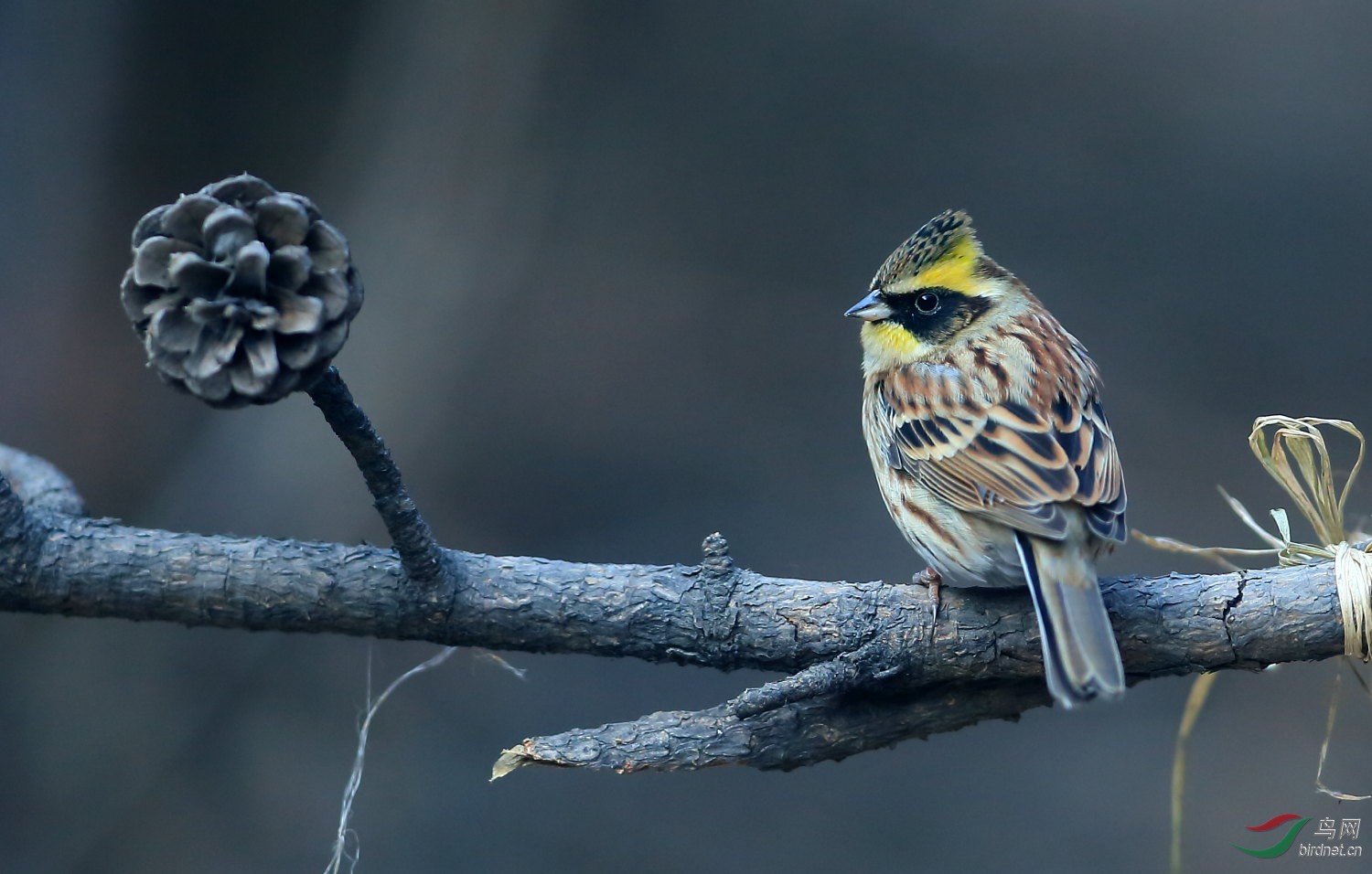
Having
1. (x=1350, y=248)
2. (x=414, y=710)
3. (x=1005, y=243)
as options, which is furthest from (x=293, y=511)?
(x=1350, y=248)

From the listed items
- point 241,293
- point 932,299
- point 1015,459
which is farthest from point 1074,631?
point 241,293

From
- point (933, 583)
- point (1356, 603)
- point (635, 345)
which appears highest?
point (1356, 603)

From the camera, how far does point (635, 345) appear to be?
15.4 ft

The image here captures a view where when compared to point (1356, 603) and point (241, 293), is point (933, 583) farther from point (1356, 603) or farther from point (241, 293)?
point (241, 293)

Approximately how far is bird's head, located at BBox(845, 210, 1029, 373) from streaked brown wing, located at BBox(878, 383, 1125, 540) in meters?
0.17

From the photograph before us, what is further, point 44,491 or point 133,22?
point 133,22

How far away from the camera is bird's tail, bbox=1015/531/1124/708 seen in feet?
6.23

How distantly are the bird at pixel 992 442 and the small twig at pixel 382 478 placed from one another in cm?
102

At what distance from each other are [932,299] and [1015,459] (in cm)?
58

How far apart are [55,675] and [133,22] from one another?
8.49ft

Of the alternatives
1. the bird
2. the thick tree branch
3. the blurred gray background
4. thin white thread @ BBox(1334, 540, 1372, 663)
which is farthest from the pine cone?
the blurred gray background

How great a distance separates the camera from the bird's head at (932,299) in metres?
2.77

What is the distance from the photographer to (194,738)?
461 cm

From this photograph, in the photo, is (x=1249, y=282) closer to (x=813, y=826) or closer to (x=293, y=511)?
(x=813, y=826)
